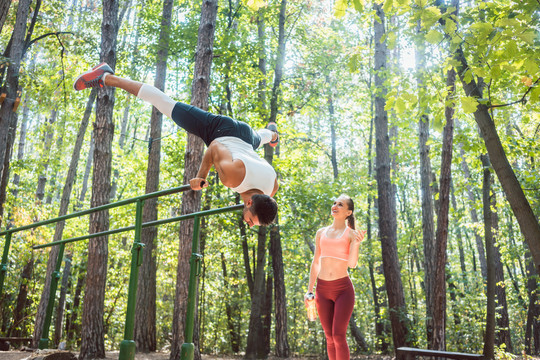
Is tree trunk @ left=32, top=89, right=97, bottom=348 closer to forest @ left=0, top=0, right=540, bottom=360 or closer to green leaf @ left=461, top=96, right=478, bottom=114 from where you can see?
forest @ left=0, top=0, right=540, bottom=360

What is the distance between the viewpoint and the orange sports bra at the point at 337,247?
14.1ft

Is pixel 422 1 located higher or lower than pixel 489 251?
higher

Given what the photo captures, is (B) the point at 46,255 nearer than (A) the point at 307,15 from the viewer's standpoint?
Yes

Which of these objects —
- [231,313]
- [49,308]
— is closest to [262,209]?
[49,308]

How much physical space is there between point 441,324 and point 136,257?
578cm

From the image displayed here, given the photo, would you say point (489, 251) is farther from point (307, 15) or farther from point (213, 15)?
point (307, 15)

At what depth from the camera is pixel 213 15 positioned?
7.94m

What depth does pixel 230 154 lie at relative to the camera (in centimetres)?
377

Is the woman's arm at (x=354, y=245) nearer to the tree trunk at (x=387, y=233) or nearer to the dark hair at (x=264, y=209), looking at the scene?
the dark hair at (x=264, y=209)

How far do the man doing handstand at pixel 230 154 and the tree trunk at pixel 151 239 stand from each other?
5479mm

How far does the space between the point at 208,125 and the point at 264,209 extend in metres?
1.11

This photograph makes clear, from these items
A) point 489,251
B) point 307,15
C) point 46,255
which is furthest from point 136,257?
point 307,15

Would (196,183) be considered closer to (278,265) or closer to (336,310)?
(336,310)

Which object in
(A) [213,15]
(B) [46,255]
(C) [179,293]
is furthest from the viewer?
(B) [46,255]
